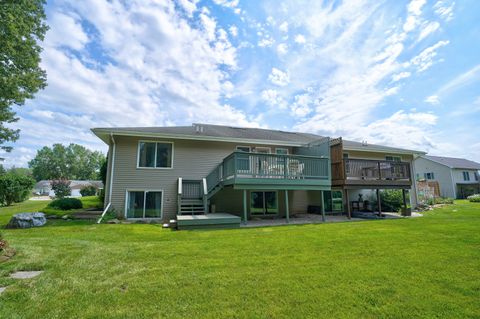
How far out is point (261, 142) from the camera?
12.0 meters

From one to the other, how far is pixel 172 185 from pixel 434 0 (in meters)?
12.5

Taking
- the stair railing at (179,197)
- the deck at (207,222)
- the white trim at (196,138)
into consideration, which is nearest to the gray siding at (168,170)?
the white trim at (196,138)

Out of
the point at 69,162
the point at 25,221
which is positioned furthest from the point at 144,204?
the point at 69,162

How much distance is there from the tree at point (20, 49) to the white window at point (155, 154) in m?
4.43

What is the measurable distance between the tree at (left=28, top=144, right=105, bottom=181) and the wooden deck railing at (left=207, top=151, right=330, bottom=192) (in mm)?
70798

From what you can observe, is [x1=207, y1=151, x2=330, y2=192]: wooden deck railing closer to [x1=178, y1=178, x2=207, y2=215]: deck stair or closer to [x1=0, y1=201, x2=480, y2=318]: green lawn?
[x1=178, y1=178, x2=207, y2=215]: deck stair

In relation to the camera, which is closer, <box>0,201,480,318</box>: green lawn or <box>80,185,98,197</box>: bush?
<box>0,201,480,318</box>: green lawn

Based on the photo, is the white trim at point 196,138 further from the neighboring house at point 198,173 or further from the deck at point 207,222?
the deck at point 207,222

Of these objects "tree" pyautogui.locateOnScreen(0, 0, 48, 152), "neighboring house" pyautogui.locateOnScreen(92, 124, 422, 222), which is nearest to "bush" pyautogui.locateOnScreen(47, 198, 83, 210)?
"neighboring house" pyautogui.locateOnScreen(92, 124, 422, 222)

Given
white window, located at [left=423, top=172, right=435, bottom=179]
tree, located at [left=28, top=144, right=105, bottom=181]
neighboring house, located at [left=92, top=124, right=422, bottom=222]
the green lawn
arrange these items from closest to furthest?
the green lawn, neighboring house, located at [left=92, top=124, right=422, bottom=222], white window, located at [left=423, top=172, right=435, bottom=179], tree, located at [left=28, top=144, right=105, bottom=181]

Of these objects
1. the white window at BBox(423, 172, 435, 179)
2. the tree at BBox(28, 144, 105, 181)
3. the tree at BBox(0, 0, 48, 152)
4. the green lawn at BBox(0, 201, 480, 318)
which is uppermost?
the tree at BBox(28, 144, 105, 181)

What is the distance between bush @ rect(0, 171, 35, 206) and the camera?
53.9ft

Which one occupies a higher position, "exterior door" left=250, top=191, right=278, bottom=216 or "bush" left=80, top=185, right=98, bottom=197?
"bush" left=80, top=185, right=98, bottom=197

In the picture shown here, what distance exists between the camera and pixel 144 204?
1058cm
